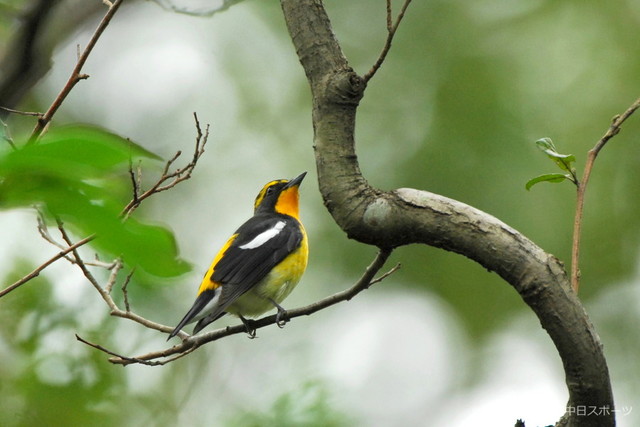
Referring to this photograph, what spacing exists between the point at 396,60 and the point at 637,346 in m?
5.30

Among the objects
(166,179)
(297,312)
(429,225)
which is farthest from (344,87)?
(297,312)

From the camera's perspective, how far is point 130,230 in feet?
3.61

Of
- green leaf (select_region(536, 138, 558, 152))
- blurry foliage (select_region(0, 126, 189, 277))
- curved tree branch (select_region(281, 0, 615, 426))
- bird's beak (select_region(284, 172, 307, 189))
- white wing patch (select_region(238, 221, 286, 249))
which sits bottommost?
blurry foliage (select_region(0, 126, 189, 277))

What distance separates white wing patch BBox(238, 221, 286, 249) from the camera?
5373 millimetres

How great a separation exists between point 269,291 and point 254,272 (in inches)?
6.9

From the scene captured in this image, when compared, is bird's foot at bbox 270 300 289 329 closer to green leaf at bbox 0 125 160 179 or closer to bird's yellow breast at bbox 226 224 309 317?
bird's yellow breast at bbox 226 224 309 317

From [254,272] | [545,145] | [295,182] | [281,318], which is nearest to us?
[545,145]

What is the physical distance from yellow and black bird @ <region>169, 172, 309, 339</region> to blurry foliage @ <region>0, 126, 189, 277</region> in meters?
3.30

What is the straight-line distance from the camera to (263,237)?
5500 mm

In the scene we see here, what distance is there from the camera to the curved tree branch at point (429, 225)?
2395 mm

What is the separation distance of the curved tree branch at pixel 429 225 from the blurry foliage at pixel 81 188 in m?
1.47

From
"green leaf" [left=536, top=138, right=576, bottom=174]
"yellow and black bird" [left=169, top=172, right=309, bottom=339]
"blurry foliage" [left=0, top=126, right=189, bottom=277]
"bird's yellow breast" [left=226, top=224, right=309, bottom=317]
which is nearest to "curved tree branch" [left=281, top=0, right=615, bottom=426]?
"green leaf" [left=536, top=138, right=576, bottom=174]

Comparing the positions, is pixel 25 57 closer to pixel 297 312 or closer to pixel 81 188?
pixel 297 312

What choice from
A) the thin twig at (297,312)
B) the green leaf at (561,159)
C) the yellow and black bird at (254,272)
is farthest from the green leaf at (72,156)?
the yellow and black bird at (254,272)
